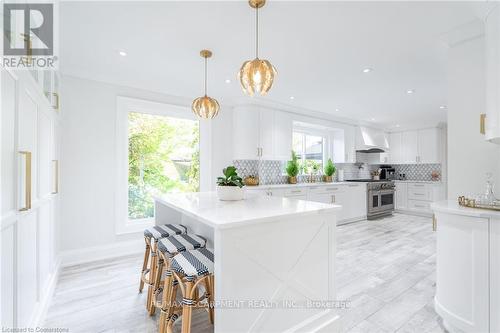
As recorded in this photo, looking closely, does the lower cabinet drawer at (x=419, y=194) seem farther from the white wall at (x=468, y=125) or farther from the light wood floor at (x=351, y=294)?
the white wall at (x=468, y=125)

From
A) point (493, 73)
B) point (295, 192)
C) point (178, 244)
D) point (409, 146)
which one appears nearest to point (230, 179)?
point (178, 244)

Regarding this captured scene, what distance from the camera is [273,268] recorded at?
1.53 meters

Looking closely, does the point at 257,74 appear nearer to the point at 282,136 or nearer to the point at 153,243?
the point at 153,243

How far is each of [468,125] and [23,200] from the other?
3436 millimetres

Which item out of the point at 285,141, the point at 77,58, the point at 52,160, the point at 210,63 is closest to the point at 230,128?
the point at 285,141

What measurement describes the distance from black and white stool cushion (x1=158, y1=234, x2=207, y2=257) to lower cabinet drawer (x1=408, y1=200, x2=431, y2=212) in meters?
6.62

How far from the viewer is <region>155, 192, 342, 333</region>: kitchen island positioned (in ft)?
4.37

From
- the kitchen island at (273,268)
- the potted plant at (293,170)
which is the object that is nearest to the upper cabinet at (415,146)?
the potted plant at (293,170)

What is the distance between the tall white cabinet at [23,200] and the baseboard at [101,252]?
1076 millimetres

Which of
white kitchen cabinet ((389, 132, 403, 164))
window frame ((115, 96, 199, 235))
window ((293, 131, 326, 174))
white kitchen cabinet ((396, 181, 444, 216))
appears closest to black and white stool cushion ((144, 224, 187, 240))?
window frame ((115, 96, 199, 235))

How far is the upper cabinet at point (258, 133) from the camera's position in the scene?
14.7ft

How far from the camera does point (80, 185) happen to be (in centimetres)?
323

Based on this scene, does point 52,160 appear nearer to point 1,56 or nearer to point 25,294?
point 25,294

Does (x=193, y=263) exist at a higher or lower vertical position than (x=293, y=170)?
lower
